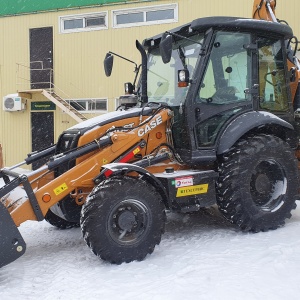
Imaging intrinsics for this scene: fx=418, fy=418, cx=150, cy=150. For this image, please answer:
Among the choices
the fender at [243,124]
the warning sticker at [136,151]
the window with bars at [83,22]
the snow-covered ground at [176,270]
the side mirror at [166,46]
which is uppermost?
the window with bars at [83,22]

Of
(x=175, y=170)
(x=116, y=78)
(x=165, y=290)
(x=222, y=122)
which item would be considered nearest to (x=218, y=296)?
(x=165, y=290)

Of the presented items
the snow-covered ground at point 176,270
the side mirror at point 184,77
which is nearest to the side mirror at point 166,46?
the side mirror at point 184,77

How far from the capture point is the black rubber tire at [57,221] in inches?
228

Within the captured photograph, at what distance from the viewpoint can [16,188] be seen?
455 cm

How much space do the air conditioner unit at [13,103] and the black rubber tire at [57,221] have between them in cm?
982

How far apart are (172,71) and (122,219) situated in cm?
218

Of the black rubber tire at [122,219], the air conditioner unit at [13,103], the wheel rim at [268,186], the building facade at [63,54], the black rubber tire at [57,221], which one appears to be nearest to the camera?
the black rubber tire at [122,219]

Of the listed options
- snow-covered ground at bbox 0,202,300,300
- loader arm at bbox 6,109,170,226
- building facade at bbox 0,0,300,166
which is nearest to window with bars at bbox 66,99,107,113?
building facade at bbox 0,0,300,166

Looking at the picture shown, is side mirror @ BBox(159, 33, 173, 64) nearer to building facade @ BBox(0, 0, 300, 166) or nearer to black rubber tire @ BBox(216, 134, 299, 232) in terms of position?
black rubber tire @ BBox(216, 134, 299, 232)

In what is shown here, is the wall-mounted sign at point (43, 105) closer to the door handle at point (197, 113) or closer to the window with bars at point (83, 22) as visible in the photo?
the window with bars at point (83, 22)

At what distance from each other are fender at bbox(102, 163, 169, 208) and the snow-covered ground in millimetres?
632

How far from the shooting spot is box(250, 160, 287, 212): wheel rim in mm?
5406

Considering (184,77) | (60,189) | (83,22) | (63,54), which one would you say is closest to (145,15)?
(83,22)

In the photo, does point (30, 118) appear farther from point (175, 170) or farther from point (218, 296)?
point (218, 296)
